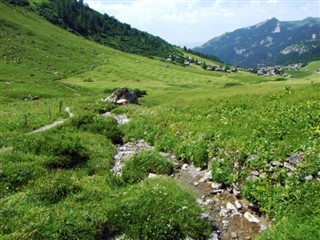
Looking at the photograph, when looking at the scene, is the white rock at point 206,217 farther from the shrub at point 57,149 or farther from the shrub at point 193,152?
the shrub at point 57,149

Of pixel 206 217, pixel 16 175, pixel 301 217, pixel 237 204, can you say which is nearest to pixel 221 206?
pixel 237 204

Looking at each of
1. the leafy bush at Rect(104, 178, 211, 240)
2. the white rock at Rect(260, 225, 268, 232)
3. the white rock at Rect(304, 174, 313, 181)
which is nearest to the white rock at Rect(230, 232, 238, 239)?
the leafy bush at Rect(104, 178, 211, 240)

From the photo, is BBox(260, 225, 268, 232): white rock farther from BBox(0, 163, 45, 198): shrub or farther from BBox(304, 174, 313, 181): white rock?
BBox(0, 163, 45, 198): shrub

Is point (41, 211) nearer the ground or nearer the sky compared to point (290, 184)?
nearer the ground

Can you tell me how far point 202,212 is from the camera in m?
14.8

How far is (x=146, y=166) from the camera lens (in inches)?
787

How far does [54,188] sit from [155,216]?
188 inches

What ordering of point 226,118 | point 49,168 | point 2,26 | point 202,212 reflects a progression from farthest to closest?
1. point 2,26
2. point 226,118
3. point 49,168
4. point 202,212

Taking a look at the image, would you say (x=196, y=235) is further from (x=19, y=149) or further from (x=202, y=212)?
(x=19, y=149)

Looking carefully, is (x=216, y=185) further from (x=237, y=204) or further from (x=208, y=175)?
(x=237, y=204)

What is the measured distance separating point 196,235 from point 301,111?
38.1 feet

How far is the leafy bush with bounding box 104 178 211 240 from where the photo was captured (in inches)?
521

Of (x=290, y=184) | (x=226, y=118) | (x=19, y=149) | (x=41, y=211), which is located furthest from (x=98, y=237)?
(x=226, y=118)

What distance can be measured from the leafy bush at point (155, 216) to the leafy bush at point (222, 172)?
251 cm
